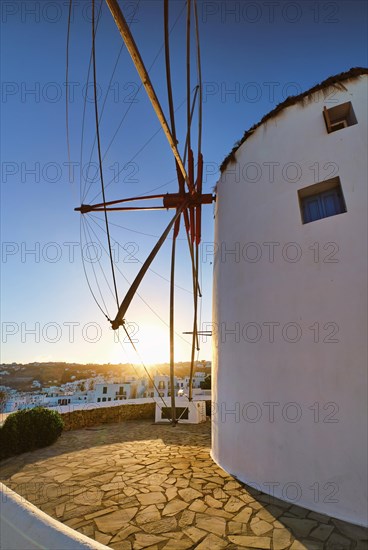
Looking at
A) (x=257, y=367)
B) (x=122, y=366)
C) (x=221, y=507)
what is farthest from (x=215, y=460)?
(x=122, y=366)

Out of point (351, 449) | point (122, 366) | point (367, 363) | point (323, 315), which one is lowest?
point (122, 366)

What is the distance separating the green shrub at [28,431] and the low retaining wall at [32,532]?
783 cm

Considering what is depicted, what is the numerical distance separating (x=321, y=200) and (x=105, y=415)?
13.9m

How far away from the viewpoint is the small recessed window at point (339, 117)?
6641mm

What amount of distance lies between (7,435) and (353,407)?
9.58m

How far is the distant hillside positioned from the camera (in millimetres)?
63603

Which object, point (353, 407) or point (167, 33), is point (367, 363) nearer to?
point (353, 407)

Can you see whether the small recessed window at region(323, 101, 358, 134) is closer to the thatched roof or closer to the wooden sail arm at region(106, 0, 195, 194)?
the thatched roof

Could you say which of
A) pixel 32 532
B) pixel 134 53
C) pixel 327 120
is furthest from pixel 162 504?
pixel 327 120

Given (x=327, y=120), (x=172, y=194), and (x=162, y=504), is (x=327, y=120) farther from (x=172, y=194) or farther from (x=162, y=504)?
(x=162, y=504)

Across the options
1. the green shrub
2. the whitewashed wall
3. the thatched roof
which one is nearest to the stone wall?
the green shrub

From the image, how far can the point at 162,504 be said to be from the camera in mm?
5289

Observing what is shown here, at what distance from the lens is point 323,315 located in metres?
5.68

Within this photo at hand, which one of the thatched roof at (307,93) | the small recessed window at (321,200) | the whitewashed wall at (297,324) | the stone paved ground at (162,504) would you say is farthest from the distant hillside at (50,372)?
the small recessed window at (321,200)
